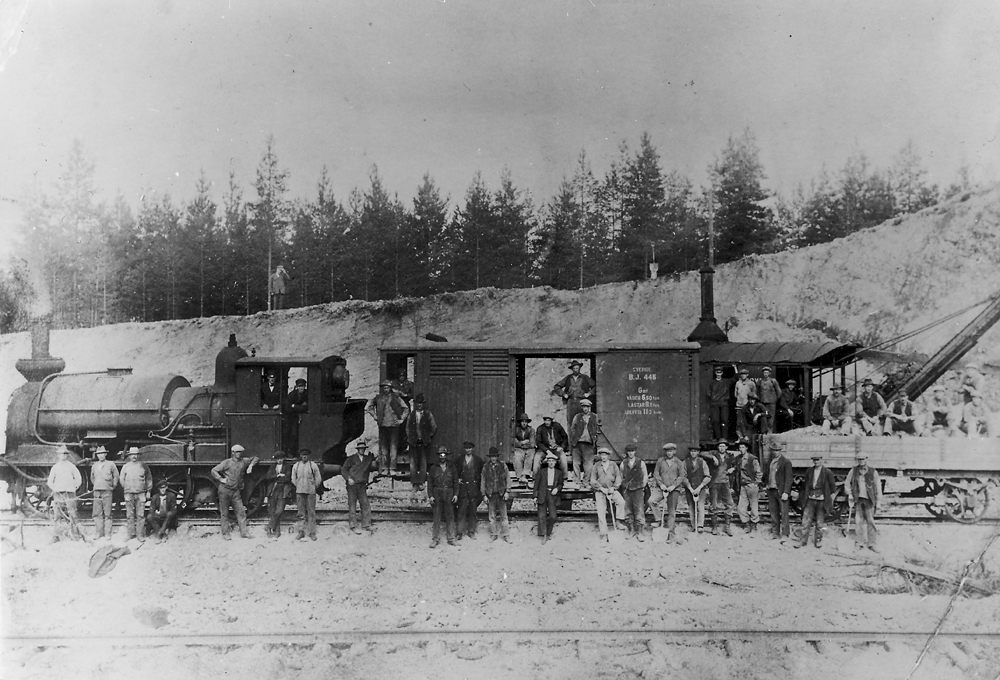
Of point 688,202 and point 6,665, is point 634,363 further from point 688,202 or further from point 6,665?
point 6,665

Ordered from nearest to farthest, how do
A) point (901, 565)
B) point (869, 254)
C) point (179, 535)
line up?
point (901, 565), point (179, 535), point (869, 254)

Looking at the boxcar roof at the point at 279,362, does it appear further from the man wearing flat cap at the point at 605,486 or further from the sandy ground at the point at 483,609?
the man wearing flat cap at the point at 605,486

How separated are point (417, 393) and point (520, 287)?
530cm

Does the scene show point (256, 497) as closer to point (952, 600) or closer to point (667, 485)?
point (667, 485)

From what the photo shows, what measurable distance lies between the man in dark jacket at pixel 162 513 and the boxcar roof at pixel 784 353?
7.08 m

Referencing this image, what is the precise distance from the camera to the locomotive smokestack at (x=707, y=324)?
10742mm

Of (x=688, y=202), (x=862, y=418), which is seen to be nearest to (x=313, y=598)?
(x=862, y=418)

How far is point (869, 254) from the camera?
12.6m

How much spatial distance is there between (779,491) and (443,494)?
12.6 feet

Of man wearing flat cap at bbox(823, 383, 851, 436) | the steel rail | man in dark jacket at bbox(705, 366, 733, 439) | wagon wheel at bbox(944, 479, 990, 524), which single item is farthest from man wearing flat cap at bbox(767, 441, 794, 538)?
wagon wheel at bbox(944, 479, 990, 524)

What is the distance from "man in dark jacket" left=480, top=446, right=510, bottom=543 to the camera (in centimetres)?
734

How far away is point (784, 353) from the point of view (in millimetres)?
Result: 9008

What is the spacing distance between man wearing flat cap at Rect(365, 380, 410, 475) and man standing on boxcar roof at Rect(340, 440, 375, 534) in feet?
0.92

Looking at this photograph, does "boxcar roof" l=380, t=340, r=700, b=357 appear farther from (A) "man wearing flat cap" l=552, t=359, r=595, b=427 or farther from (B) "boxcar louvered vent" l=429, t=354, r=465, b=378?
(A) "man wearing flat cap" l=552, t=359, r=595, b=427
